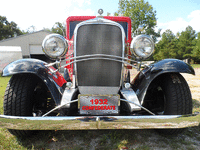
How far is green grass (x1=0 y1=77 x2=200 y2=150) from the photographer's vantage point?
79.2 inches

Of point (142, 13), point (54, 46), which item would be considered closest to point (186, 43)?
point (142, 13)

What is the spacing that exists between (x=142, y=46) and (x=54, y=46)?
121 cm

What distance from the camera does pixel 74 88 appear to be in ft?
7.07

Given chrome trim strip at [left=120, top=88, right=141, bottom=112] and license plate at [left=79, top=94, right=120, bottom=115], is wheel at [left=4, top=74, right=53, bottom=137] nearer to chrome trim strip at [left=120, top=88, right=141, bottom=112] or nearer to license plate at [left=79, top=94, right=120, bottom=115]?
license plate at [left=79, top=94, right=120, bottom=115]

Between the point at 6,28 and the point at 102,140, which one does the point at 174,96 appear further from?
the point at 6,28

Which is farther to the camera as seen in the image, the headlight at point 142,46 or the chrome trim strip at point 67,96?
the headlight at point 142,46

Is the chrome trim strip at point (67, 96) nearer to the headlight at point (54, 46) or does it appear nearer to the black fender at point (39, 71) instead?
the black fender at point (39, 71)

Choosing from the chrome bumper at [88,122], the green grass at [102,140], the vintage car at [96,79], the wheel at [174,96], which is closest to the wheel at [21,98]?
the vintage car at [96,79]

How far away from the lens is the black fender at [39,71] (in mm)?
1946

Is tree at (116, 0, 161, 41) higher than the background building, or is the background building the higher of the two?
tree at (116, 0, 161, 41)

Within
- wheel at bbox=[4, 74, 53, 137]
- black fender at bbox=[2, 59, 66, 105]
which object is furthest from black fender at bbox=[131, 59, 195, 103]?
wheel at bbox=[4, 74, 53, 137]

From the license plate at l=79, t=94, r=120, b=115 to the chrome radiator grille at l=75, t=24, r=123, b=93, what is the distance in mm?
258

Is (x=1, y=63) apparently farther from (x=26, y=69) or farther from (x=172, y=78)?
(x=172, y=78)

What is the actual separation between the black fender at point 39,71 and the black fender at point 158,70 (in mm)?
1116
